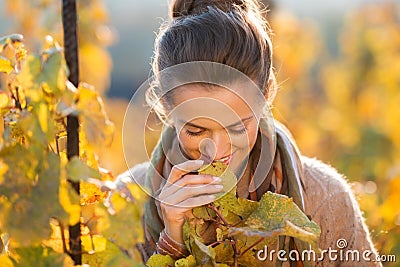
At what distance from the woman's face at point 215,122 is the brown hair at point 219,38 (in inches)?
3.3

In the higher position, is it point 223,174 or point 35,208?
point 35,208

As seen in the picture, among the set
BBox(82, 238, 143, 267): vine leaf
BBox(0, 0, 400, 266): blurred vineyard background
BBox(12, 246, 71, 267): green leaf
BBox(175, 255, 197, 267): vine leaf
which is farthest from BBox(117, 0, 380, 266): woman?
BBox(0, 0, 400, 266): blurred vineyard background

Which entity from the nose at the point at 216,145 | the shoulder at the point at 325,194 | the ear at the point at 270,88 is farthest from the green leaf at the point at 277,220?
the shoulder at the point at 325,194

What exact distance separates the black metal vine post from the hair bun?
75cm

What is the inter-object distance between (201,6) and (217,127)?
13.8 inches

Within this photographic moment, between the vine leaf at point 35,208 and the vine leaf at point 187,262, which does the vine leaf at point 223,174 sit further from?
the vine leaf at point 35,208

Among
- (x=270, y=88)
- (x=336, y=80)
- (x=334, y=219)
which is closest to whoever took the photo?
(x=270, y=88)

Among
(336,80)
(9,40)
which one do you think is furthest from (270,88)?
(336,80)

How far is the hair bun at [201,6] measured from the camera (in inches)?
69.7

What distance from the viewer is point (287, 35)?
400 inches

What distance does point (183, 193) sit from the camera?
1472mm

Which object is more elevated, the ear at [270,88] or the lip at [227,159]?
the ear at [270,88]

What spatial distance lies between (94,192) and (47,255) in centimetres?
22

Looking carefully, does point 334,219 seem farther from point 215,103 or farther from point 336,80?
point 336,80
